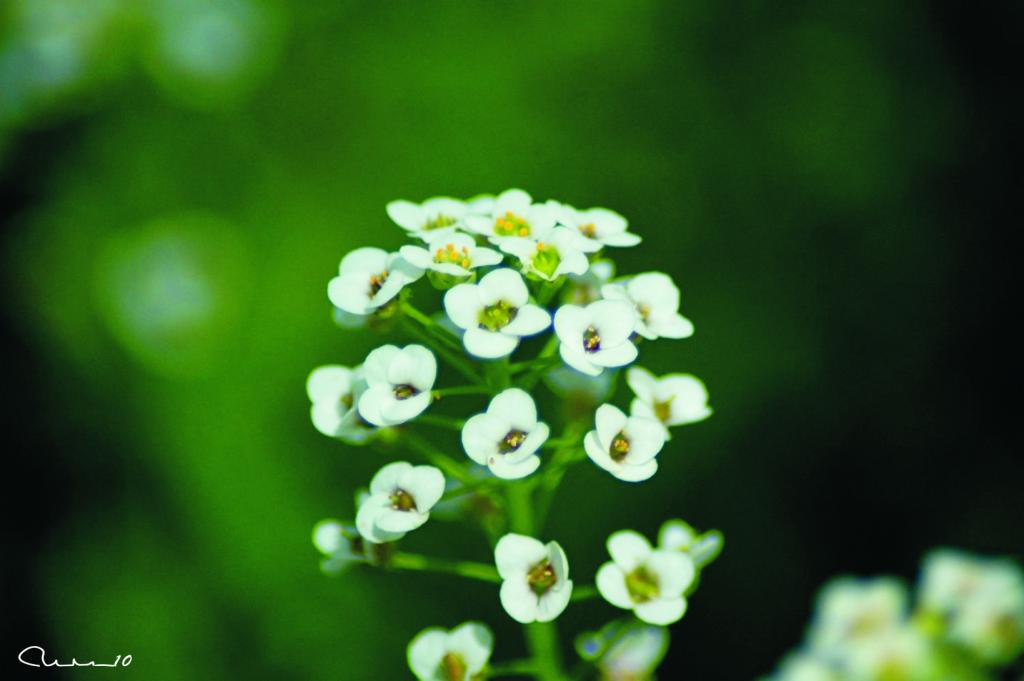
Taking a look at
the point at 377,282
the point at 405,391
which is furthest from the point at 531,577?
the point at 377,282

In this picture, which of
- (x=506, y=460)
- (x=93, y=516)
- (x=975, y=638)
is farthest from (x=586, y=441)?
(x=93, y=516)

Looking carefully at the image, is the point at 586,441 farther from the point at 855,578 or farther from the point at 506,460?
the point at 855,578

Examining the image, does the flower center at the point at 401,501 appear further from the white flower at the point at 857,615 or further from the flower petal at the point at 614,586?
the white flower at the point at 857,615

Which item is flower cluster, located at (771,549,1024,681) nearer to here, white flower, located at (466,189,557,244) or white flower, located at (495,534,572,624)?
white flower, located at (495,534,572,624)

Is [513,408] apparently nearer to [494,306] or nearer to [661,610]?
→ [494,306]

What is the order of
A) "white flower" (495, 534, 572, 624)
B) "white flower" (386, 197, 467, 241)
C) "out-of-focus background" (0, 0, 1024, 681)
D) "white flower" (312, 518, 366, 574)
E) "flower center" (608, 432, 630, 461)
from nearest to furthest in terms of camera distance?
"white flower" (495, 534, 572, 624)
"flower center" (608, 432, 630, 461)
"white flower" (312, 518, 366, 574)
"white flower" (386, 197, 467, 241)
"out-of-focus background" (0, 0, 1024, 681)

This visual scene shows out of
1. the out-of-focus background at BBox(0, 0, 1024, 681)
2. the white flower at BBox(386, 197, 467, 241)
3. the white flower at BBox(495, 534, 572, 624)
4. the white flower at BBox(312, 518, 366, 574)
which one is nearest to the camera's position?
the white flower at BBox(495, 534, 572, 624)

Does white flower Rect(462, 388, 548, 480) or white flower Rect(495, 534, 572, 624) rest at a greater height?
white flower Rect(462, 388, 548, 480)

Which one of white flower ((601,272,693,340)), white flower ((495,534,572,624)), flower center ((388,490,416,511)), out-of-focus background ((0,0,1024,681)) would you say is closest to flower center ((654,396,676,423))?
white flower ((601,272,693,340))
